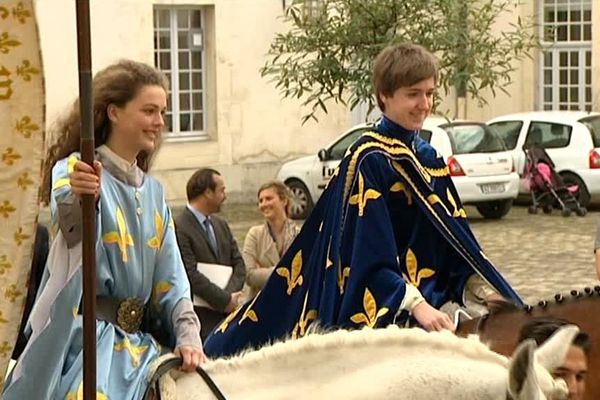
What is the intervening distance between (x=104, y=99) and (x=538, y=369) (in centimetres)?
169

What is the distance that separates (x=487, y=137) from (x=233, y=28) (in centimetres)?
559

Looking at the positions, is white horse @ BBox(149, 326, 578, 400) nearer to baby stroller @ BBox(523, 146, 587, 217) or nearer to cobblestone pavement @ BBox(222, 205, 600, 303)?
cobblestone pavement @ BBox(222, 205, 600, 303)

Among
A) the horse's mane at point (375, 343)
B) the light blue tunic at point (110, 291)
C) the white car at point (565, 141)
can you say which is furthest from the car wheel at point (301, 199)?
the horse's mane at point (375, 343)

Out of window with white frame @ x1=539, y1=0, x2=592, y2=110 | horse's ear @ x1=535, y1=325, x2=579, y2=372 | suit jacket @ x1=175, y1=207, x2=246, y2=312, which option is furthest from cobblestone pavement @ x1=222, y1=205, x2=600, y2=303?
horse's ear @ x1=535, y1=325, x2=579, y2=372

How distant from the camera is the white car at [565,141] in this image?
907 inches

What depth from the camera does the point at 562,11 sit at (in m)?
30.6

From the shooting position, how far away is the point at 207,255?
369 inches

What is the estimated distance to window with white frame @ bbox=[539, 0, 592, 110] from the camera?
30312 mm

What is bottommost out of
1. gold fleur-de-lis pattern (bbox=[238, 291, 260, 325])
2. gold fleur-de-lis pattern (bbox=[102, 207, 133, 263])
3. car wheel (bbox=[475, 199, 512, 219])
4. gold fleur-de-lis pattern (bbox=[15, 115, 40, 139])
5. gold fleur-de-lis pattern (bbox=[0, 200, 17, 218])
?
car wheel (bbox=[475, 199, 512, 219])

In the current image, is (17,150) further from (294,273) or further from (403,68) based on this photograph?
(294,273)

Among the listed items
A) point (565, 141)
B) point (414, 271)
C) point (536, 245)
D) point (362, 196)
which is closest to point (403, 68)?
point (362, 196)

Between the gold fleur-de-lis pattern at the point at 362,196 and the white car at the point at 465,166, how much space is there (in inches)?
622

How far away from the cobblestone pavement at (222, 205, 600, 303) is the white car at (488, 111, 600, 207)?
0.56m

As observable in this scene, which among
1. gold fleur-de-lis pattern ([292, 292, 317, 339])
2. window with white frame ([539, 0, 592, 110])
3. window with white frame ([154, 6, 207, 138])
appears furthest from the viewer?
window with white frame ([539, 0, 592, 110])
